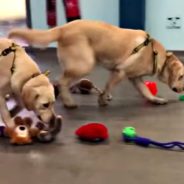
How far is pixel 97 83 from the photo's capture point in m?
3.80

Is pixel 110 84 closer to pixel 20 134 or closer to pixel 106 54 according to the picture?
pixel 106 54

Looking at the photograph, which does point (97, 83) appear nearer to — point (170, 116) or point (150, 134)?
point (170, 116)

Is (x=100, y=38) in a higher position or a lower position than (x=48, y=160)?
higher

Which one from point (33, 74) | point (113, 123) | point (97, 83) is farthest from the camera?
point (97, 83)

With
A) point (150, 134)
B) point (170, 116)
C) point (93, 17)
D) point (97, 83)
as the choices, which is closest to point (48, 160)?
point (150, 134)

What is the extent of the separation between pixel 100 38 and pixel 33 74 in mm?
760

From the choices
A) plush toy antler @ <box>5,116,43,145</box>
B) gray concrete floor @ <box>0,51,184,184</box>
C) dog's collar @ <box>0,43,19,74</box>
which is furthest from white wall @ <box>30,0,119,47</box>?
plush toy antler @ <box>5,116,43,145</box>

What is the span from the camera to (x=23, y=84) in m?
2.37

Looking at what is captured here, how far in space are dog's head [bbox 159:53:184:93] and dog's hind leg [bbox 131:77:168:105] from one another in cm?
13

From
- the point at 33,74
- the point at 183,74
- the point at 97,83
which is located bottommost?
the point at 97,83

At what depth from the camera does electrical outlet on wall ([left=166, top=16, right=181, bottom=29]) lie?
194 inches

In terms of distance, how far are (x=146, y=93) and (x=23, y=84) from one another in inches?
44.9

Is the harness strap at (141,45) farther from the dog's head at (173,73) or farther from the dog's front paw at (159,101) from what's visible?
the dog's front paw at (159,101)

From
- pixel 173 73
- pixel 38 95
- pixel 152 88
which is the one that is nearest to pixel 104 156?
pixel 38 95
